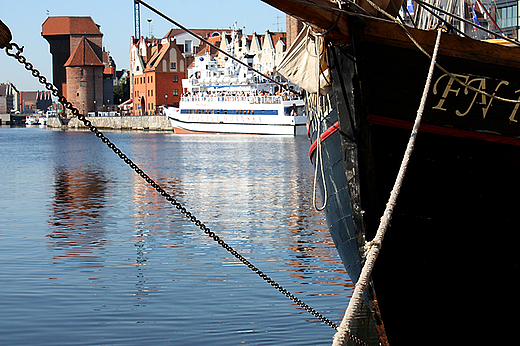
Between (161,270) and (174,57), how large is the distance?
297ft

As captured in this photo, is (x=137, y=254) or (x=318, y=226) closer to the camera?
(x=137, y=254)

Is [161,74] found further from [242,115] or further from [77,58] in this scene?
[242,115]

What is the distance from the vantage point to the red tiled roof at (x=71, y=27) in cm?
12669

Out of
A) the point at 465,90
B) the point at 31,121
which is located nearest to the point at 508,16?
the point at 465,90

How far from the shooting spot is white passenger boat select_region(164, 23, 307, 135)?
215 ft

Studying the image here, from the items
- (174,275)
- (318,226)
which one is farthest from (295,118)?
(174,275)

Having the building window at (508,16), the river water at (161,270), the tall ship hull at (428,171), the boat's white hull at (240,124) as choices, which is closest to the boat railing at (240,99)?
the boat's white hull at (240,124)

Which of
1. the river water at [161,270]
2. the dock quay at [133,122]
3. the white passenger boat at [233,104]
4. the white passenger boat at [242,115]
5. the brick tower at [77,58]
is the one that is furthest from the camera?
the brick tower at [77,58]

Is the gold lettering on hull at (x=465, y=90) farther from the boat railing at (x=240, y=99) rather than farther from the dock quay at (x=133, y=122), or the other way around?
the dock quay at (x=133, y=122)

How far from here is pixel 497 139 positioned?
20.8ft

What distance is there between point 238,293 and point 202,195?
38.7ft

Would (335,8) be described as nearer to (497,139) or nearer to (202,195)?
(497,139)

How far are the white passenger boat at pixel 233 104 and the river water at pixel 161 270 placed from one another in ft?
142

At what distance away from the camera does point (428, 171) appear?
20.6 ft
